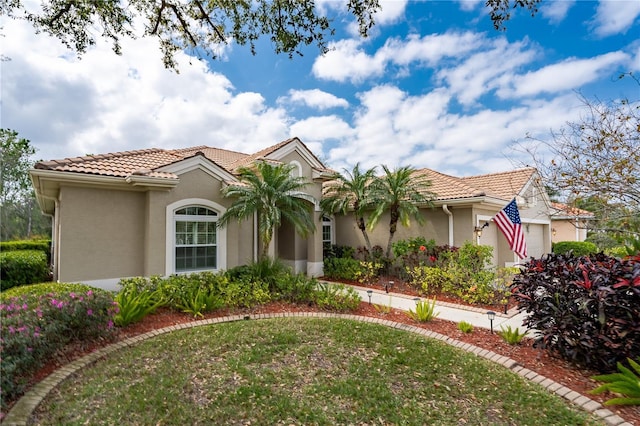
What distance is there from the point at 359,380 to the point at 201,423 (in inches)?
96.6

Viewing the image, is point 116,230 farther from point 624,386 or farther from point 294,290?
point 624,386

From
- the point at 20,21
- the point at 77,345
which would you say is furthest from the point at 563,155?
the point at 20,21

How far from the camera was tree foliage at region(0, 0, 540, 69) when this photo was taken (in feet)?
25.7

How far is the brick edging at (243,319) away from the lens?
13.7 ft

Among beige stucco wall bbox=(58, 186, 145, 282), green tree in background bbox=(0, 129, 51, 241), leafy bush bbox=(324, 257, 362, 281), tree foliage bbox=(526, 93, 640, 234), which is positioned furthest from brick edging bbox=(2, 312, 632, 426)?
green tree in background bbox=(0, 129, 51, 241)

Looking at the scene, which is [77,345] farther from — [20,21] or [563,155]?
[563,155]

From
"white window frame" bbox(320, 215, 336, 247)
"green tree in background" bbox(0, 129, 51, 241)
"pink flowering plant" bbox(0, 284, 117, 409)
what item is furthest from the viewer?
"green tree in background" bbox(0, 129, 51, 241)

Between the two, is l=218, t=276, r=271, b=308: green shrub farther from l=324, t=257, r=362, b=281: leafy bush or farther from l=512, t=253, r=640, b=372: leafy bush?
l=512, t=253, r=640, b=372: leafy bush

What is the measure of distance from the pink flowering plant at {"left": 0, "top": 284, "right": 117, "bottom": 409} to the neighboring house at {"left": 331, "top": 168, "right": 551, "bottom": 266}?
12648 mm

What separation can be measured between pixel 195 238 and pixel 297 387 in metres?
8.21

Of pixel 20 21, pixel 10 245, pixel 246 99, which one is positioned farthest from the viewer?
pixel 10 245

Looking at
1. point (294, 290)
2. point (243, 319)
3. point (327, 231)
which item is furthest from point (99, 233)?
point (327, 231)

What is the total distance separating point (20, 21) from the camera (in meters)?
7.79

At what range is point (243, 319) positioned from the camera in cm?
827
